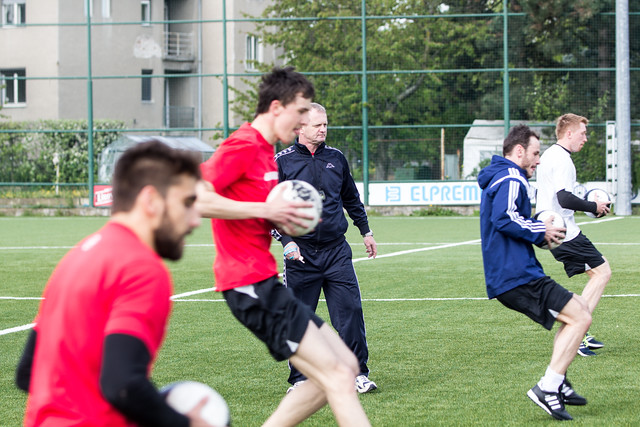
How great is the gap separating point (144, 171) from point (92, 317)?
1.40 ft

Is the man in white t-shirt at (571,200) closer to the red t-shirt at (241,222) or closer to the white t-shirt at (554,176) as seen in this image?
the white t-shirt at (554,176)

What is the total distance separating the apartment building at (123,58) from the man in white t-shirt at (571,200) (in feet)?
100

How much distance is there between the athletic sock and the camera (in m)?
5.83

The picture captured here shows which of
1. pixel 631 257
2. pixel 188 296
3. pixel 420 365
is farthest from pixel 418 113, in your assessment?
pixel 420 365

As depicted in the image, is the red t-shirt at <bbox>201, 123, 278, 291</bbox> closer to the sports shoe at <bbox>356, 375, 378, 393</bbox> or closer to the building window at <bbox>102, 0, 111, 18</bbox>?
the sports shoe at <bbox>356, 375, 378, 393</bbox>

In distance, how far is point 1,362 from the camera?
767 centimetres

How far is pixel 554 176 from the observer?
7.83 metres

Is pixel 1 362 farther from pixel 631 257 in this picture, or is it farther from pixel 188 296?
pixel 631 257

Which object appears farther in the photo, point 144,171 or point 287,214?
point 287,214

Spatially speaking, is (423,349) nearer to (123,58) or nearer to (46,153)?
(46,153)

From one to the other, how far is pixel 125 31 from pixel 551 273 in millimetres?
33179

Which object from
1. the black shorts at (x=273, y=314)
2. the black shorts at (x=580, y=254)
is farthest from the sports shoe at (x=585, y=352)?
the black shorts at (x=273, y=314)

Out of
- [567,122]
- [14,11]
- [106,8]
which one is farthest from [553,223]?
[14,11]

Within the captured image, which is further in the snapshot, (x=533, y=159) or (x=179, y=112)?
(x=179, y=112)
